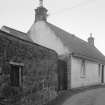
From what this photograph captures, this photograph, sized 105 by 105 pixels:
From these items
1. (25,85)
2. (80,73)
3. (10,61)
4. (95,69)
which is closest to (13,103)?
(25,85)

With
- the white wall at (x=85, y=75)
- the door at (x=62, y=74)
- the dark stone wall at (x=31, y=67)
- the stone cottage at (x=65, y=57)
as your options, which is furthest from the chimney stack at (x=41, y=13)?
the dark stone wall at (x=31, y=67)

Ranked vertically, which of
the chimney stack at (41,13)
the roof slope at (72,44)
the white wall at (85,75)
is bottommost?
the white wall at (85,75)

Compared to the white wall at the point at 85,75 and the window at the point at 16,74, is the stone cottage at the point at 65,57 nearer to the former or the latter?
the white wall at the point at 85,75

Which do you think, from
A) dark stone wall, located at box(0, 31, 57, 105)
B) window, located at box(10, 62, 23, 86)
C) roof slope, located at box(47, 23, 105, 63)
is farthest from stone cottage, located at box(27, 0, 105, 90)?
window, located at box(10, 62, 23, 86)

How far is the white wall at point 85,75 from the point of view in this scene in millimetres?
14734

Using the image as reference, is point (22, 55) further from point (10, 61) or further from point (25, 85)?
point (25, 85)

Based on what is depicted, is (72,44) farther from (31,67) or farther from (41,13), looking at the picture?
(31,67)

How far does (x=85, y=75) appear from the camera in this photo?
55.5 feet

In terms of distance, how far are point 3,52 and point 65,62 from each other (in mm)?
8800

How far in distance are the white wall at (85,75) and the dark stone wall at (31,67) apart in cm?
413

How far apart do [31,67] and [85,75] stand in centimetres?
1020

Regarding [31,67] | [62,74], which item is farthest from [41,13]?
[31,67]

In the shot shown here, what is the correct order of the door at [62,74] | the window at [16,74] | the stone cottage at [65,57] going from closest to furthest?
the window at [16,74] < the door at [62,74] < the stone cottage at [65,57]

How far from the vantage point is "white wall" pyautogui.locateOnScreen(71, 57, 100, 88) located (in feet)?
48.3
